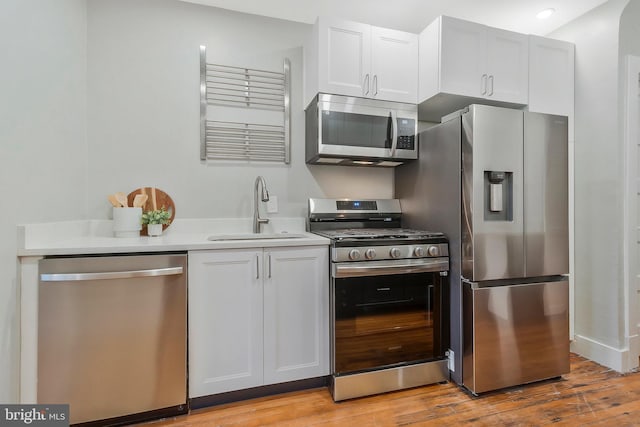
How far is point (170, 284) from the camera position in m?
1.62

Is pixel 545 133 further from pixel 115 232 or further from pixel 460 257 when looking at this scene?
pixel 115 232

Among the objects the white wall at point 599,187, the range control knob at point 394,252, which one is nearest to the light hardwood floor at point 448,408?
the white wall at point 599,187

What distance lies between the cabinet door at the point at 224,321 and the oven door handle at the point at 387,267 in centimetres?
48

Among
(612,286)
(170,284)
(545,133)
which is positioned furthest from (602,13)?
(170,284)

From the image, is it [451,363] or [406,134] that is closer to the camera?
[451,363]

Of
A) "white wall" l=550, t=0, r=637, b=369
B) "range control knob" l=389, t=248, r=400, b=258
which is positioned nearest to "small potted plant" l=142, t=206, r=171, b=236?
"range control knob" l=389, t=248, r=400, b=258

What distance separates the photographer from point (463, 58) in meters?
2.18

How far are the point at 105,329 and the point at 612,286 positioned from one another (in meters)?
3.21

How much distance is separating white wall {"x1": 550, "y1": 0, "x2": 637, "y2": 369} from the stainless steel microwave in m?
1.33

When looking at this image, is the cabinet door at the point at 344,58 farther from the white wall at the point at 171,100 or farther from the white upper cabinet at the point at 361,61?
the white wall at the point at 171,100

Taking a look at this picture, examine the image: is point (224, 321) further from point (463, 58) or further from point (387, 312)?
point (463, 58)

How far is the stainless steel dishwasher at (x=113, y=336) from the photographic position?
148 centimetres

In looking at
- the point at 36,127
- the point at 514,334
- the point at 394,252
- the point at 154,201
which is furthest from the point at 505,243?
the point at 36,127

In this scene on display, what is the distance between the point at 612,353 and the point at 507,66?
2.17m
